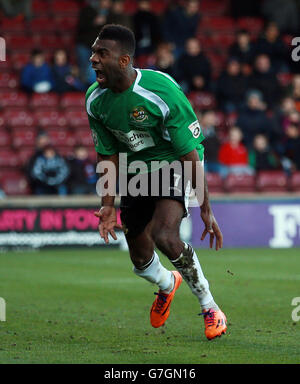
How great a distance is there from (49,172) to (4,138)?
6.04ft

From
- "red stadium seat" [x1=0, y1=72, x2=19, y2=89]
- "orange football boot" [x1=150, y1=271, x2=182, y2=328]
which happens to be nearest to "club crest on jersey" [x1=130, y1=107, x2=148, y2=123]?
"orange football boot" [x1=150, y1=271, x2=182, y2=328]

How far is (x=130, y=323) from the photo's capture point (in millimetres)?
7707

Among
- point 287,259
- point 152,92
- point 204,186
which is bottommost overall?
point 287,259

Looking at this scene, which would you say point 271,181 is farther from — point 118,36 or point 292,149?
point 118,36

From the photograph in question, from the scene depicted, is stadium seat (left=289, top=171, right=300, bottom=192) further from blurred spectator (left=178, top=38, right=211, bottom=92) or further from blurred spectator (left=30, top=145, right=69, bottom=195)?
blurred spectator (left=30, top=145, right=69, bottom=195)

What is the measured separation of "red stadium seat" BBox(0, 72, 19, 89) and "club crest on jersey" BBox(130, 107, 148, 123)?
38.8 feet

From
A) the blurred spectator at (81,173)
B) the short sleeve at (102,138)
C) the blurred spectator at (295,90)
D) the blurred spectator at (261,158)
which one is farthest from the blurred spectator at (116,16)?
the short sleeve at (102,138)

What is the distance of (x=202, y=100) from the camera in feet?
60.6

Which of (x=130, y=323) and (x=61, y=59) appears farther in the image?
(x=61, y=59)

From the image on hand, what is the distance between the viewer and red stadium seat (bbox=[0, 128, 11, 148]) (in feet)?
55.7

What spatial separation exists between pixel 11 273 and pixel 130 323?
15.5 ft

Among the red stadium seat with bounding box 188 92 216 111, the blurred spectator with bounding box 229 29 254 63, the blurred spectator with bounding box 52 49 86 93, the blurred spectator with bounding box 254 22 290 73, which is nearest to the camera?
the blurred spectator with bounding box 52 49 86 93

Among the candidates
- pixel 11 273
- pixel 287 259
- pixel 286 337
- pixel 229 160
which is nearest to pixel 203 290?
pixel 286 337
